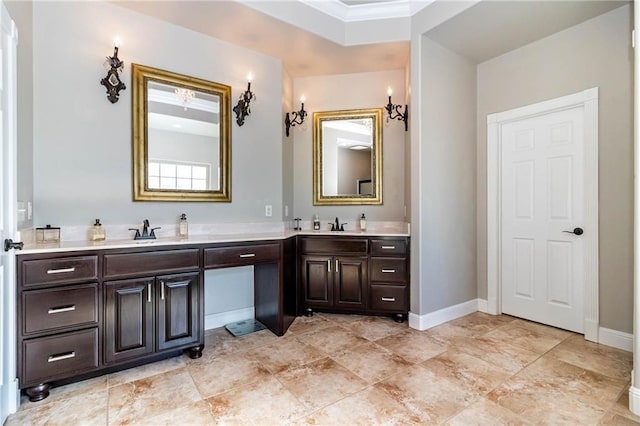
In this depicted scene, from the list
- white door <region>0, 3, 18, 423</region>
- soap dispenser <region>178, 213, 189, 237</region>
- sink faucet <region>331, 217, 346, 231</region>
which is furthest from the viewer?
sink faucet <region>331, 217, 346, 231</region>

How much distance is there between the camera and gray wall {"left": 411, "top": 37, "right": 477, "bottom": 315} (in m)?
2.99

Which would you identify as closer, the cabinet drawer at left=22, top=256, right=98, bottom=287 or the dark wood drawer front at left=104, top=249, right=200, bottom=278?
the cabinet drawer at left=22, top=256, right=98, bottom=287

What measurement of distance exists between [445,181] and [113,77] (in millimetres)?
3084

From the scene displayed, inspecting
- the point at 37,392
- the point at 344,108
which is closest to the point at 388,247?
the point at 344,108

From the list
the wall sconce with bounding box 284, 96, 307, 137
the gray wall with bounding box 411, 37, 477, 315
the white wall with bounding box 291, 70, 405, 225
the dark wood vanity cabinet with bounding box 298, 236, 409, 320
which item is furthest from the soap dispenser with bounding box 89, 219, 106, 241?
the gray wall with bounding box 411, 37, 477, 315

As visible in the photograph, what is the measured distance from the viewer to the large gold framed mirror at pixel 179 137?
104 inches

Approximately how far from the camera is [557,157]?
9.55 feet

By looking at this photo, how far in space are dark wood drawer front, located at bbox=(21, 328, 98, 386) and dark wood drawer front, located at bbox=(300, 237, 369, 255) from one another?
1.84 m

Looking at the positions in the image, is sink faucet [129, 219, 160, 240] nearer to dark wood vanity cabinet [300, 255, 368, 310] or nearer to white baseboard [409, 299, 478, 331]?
dark wood vanity cabinet [300, 255, 368, 310]

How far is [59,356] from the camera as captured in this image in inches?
74.9

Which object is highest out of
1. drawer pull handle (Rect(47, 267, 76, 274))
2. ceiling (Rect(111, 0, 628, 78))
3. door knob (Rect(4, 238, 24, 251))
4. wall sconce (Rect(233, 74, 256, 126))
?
ceiling (Rect(111, 0, 628, 78))

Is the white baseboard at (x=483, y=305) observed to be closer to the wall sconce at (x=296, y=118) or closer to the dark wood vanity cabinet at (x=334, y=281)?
the dark wood vanity cabinet at (x=334, y=281)

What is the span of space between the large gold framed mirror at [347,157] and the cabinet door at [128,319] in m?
2.07

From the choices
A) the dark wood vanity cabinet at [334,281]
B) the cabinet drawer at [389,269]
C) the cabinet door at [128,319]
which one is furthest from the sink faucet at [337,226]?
the cabinet door at [128,319]
